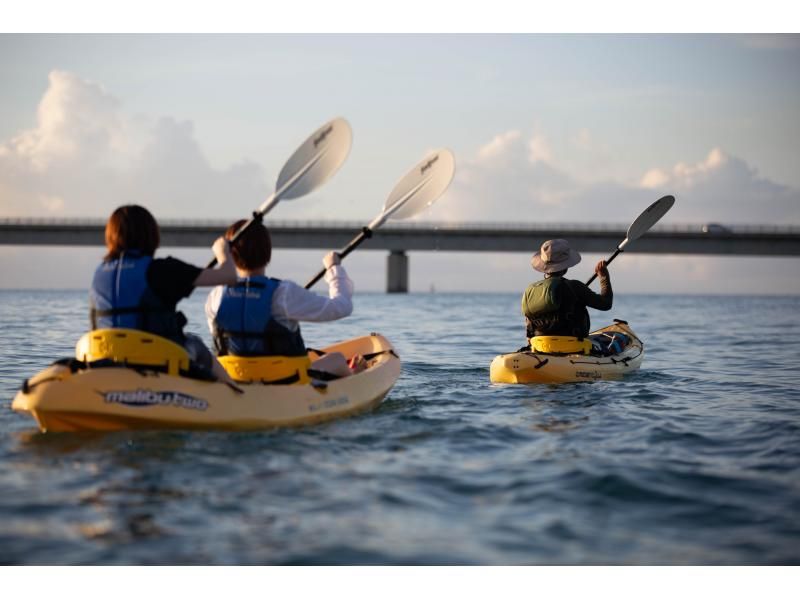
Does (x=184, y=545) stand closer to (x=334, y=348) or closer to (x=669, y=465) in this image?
(x=669, y=465)

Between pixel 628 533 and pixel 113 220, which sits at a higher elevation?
pixel 113 220

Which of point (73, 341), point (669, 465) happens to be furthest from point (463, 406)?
point (73, 341)

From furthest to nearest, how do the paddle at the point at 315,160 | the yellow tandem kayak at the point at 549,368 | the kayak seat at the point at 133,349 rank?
the yellow tandem kayak at the point at 549,368 → the paddle at the point at 315,160 → the kayak seat at the point at 133,349

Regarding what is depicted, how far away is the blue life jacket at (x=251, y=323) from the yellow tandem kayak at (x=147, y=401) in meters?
0.33

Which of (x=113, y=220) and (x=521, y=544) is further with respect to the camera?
(x=113, y=220)

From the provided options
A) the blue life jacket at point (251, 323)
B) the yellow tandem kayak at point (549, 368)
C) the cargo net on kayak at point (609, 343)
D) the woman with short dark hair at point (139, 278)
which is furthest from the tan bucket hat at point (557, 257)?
the woman with short dark hair at point (139, 278)

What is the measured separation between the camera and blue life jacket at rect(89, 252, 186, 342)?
617 cm

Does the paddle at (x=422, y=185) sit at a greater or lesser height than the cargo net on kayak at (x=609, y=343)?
greater

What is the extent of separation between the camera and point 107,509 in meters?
4.70

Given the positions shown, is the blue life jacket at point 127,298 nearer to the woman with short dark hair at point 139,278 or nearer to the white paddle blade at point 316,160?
the woman with short dark hair at point 139,278

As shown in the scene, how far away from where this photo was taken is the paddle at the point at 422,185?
10047mm

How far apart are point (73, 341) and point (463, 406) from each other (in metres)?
11.0

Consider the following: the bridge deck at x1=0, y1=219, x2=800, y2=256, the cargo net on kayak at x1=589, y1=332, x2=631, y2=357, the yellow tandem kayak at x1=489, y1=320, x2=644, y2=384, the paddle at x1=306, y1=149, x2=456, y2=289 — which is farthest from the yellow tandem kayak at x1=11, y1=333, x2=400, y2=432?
the bridge deck at x1=0, y1=219, x2=800, y2=256

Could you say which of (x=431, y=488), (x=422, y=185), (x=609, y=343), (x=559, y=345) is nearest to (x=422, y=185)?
(x=422, y=185)
